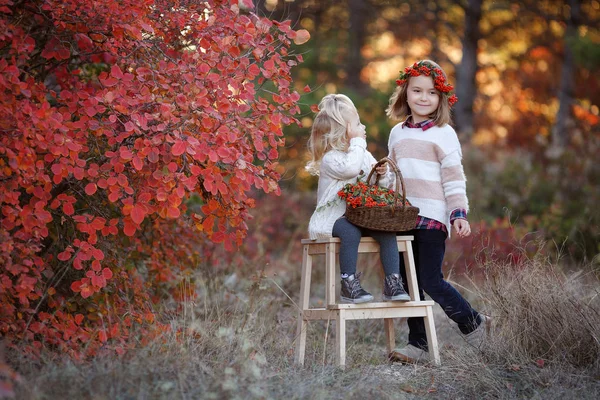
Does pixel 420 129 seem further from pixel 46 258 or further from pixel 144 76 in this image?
pixel 46 258

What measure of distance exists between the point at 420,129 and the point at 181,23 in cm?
150

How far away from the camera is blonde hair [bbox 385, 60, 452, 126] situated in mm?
4234

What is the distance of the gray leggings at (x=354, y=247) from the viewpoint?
12.8ft

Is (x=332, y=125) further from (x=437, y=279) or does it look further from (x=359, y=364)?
(x=359, y=364)

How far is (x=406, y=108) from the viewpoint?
4.43 meters

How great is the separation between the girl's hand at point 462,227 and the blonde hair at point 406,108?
0.60 metres

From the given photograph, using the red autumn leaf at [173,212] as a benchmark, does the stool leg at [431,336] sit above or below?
below

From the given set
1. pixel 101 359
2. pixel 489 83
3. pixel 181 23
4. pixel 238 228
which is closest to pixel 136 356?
pixel 101 359

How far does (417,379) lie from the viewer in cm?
382

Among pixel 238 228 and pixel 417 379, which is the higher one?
pixel 238 228

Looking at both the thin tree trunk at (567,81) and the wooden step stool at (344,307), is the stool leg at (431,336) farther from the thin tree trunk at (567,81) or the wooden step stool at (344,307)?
the thin tree trunk at (567,81)

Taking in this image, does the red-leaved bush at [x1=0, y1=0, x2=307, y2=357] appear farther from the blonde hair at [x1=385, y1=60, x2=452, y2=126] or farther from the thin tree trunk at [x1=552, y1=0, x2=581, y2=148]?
the thin tree trunk at [x1=552, y1=0, x2=581, y2=148]

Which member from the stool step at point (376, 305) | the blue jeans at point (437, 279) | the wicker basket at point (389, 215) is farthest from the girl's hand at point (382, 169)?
the stool step at point (376, 305)

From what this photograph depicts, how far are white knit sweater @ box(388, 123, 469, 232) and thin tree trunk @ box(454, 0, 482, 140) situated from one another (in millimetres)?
8413
